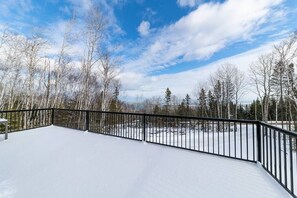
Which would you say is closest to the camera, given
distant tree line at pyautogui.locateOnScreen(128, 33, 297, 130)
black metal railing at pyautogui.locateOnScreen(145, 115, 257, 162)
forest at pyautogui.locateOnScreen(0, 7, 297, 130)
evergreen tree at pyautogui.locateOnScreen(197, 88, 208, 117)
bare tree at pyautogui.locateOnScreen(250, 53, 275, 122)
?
black metal railing at pyautogui.locateOnScreen(145, 115, 257, 162)

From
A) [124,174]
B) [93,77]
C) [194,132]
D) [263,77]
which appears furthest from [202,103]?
[124,174]

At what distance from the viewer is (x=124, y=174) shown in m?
2.41

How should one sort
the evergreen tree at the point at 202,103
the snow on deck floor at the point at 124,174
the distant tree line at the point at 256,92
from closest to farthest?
the snow on deck floor at the point at 124,174 < the distant tree line at the point at 256,92 < the evergreen tree at the point at 202,103

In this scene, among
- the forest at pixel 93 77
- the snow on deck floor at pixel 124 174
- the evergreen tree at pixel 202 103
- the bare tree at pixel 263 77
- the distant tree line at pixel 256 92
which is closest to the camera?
the snow on deck floor at pixel 124 174

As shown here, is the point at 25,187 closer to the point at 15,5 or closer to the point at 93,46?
the point at 15,5

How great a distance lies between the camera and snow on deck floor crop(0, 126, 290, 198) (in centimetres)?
194

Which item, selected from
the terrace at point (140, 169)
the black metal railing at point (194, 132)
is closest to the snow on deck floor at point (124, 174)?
the terrace at point (140, 169)

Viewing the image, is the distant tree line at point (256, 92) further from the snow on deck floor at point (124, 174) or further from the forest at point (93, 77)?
the snow on deck floor at point (124, 174)

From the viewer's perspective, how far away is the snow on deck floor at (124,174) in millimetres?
1942

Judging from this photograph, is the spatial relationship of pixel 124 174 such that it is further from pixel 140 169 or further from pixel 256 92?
pixel 256 92

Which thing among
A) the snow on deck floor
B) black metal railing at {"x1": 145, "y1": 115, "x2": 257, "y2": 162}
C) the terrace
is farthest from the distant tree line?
the snow on deck floor

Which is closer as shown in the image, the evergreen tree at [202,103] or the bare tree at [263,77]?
the bare tree at [263,77]

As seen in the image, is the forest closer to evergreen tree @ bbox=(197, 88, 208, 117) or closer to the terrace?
evergreen tree @ bbox=(197, 88, 208, 117)

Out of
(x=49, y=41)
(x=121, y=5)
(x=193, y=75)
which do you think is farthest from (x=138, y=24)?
(x=193, y=75)
